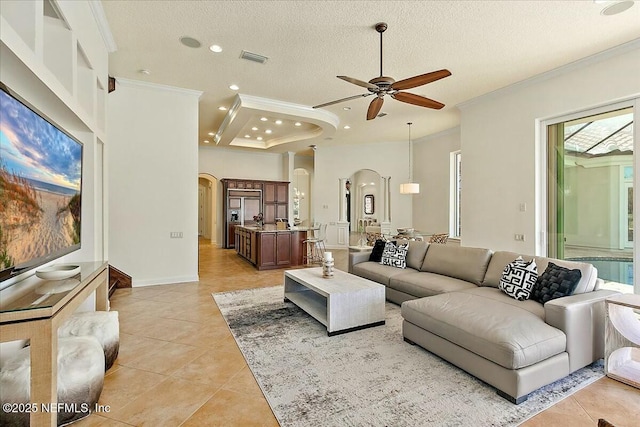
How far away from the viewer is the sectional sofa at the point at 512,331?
212cm

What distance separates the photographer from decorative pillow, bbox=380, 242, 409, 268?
15.2 ft

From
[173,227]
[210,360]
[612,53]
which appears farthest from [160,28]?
[612,53]

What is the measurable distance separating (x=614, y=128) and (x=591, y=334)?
10.4 feet

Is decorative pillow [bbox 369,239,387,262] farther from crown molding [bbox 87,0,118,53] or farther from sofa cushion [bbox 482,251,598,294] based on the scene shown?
crown molding [bbox 87,0,118,53]

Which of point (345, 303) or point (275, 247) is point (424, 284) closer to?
point (345, 303)

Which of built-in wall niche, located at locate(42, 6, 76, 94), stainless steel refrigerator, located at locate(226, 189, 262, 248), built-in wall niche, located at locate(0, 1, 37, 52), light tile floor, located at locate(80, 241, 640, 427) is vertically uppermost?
built-in wall niche, located at locate(42, 6, 76, 94)

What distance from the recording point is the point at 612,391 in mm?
2258

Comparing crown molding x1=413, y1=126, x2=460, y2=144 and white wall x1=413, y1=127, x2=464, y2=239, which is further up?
crown molding x1=413, y1=126, x2=460, y2=144

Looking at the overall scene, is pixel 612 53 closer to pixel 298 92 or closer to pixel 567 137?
pixel 567 137

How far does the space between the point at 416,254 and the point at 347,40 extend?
10.2 feet

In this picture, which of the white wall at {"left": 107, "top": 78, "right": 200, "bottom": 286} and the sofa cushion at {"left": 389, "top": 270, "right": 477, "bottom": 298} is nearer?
the sofa cushion at {"left": 389, "top": 270, "right": 477, "bottom": 298}

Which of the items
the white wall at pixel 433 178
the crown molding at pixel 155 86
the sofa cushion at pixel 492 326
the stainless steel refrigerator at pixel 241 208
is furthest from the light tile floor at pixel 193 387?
the stainless steel refrigerator at pixel 241 208

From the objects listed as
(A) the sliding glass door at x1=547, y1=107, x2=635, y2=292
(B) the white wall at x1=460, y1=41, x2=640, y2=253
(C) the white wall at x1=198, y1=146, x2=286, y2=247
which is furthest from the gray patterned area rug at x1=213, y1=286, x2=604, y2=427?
(C) the white wall at x1=198, y1=146, x2=286, y2=247

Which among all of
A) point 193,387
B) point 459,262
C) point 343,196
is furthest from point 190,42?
point 343,196
